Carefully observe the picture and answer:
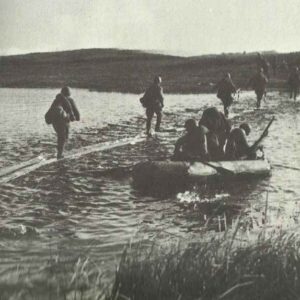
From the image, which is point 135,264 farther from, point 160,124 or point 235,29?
point 160,124

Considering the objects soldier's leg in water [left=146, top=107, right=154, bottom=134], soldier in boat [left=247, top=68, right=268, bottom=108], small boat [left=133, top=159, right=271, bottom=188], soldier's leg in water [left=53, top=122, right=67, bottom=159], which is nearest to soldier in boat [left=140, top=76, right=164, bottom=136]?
soldier's leg in water [left=146, top=107, right=154, bottom=134]

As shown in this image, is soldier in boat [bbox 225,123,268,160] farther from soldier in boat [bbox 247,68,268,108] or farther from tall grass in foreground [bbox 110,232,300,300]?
tall grass in foreground [bbox 110,232,300,300]

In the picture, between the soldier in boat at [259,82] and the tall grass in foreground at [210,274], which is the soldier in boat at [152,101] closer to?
the soldier in boat at [259,82]

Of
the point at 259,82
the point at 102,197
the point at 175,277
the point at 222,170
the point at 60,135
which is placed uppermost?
A: the point at 259,82

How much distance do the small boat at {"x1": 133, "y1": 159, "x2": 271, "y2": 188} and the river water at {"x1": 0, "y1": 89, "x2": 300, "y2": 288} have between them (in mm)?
109

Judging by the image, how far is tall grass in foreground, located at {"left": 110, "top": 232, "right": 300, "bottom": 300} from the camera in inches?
163

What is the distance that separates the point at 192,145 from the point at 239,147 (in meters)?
0.68

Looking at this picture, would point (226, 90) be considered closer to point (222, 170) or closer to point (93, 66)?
point (222, 170)

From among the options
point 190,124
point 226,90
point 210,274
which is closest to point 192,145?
point 190,124

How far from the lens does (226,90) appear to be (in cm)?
912

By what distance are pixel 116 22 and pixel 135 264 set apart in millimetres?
1972

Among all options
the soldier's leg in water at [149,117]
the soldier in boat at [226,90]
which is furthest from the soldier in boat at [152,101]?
the soldier in boat at [226,90]

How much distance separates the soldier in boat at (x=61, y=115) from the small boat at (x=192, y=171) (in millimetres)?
1209

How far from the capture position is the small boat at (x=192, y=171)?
20.2ft
